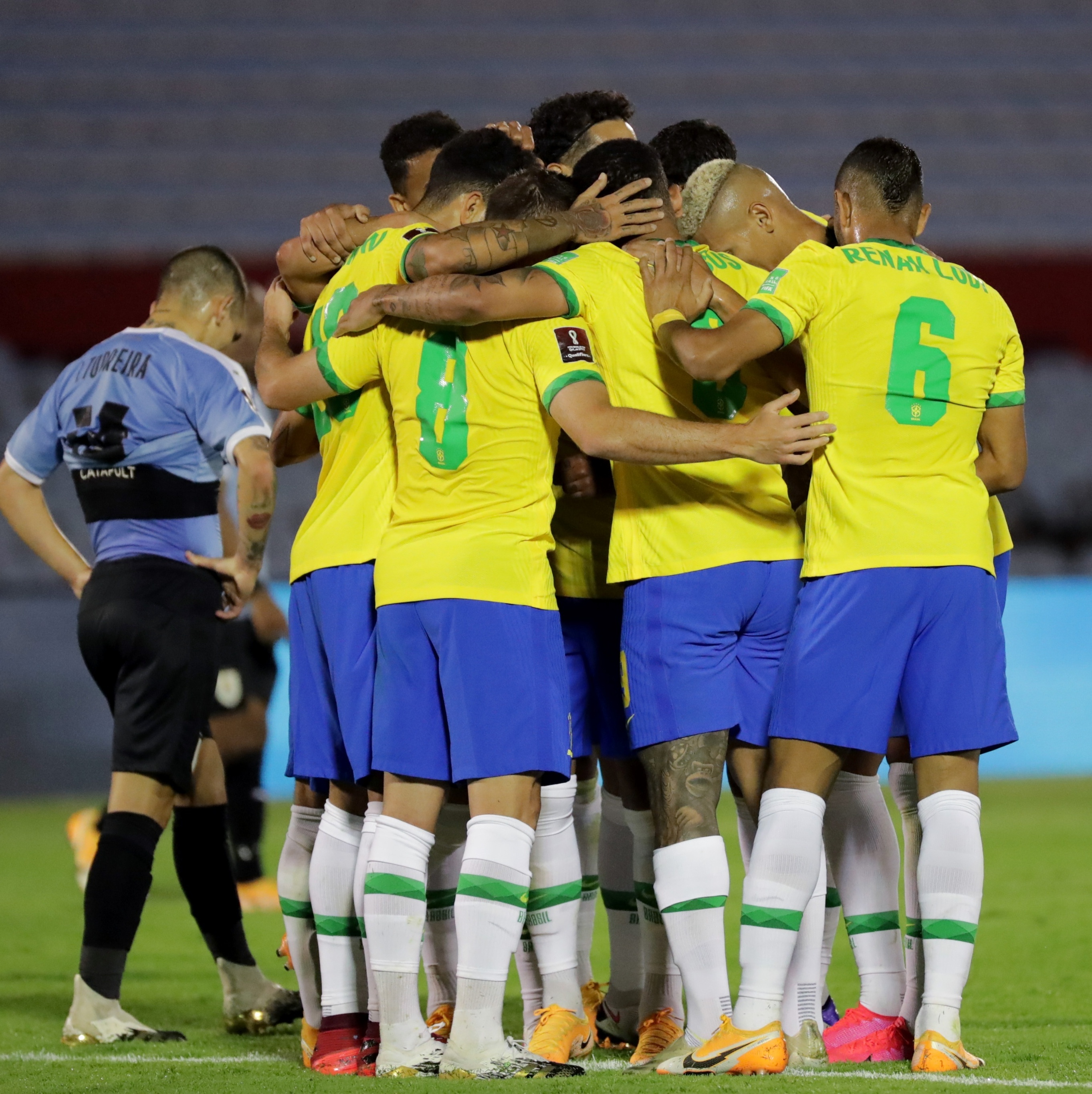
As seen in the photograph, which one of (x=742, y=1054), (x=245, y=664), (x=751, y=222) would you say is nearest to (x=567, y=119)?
(x=751, y=222)

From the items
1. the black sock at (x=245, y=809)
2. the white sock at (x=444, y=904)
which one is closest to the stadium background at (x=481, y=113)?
the black sock at (x=245, y=809)

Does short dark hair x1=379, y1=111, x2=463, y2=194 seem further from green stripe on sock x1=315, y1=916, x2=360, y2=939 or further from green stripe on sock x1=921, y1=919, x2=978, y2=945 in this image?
green stripe on sock x1=921, y1=919, x2=978, y2=945

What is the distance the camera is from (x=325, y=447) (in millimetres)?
3881

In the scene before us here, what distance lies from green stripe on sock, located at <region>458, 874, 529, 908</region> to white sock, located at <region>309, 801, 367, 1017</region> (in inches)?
17.6

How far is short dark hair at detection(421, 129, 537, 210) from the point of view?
371 centimetres

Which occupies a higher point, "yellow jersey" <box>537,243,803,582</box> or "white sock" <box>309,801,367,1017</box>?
"yellow jersey" <box>537,243,803,582</box>

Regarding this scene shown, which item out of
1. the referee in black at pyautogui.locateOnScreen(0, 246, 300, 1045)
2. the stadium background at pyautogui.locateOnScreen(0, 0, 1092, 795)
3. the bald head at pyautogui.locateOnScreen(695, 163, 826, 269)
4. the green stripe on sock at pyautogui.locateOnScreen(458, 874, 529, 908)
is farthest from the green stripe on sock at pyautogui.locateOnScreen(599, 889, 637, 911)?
the stadium background at pyautogui.locateOnScreen(0, 0, 1092, 795)

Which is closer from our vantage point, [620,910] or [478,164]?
[478,164]

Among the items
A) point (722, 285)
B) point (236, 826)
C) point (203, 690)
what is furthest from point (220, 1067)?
point (236, 826)

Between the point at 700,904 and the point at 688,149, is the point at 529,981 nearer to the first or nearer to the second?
the point at 700,904

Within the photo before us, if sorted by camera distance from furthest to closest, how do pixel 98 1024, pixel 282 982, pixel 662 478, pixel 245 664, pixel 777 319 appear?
pixel 245 664, pixel 282 982, pixel 98 1024, pixel 662 478, pixel 777 319

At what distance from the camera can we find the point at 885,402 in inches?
134

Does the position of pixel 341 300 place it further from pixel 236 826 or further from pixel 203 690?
pixel 236 826

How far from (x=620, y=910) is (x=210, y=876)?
1132 millimetres
